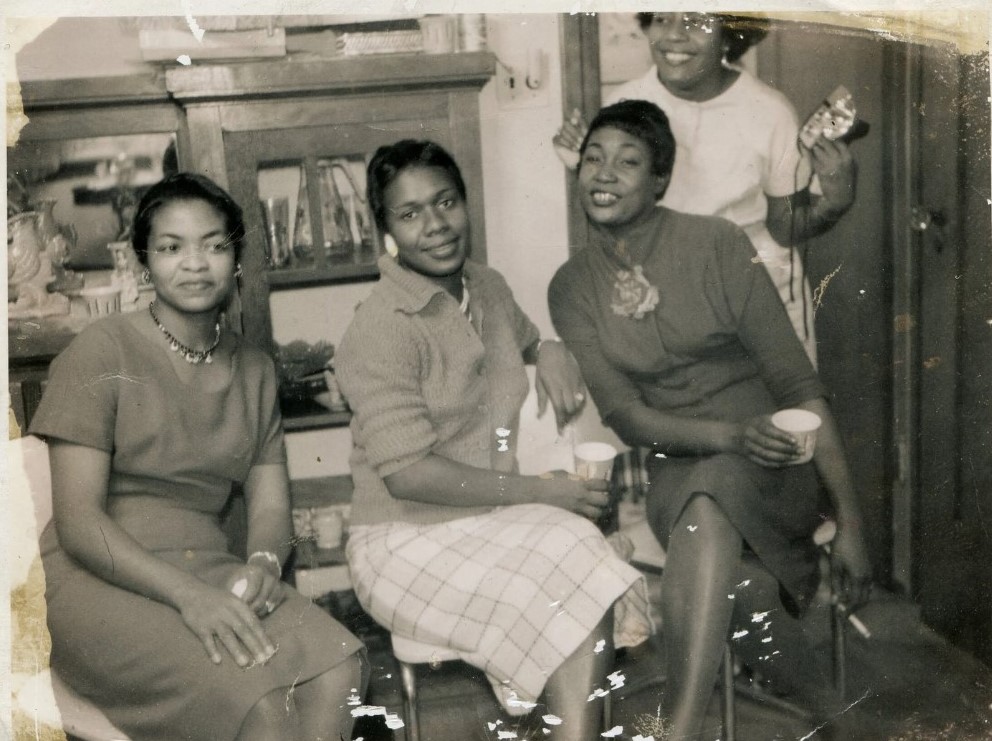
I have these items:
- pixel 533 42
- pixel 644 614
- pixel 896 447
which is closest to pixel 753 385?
pixel 896 447

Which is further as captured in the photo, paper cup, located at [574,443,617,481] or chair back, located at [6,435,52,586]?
paper cup, located at [574,443,617,481]

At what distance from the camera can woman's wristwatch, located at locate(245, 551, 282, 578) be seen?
1.36 metres

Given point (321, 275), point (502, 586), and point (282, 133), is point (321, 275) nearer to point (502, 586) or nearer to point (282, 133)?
point (282, 133)

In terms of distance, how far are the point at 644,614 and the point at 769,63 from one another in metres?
0.87

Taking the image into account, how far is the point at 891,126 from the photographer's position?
4.83 ft

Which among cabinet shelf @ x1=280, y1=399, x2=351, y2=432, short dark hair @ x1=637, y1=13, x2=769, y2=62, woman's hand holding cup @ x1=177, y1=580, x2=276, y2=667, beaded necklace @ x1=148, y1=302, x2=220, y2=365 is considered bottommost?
woman's hand holding cup @ x1=177, y1=580, x2=276, y2=667

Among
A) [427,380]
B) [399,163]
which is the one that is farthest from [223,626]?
[399,163]

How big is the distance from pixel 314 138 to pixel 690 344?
2.13 ft

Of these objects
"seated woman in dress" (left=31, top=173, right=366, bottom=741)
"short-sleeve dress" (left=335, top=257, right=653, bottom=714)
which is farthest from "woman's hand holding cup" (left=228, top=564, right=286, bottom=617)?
"short-sleeve dress" (left=335, top=257, right=653, bottom=714)

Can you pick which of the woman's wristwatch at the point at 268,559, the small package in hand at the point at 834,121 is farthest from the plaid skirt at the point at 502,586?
the small package in hand at the point at 834,121

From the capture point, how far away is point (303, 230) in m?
1.40

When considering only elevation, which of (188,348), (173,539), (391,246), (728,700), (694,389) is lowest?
(728,700)

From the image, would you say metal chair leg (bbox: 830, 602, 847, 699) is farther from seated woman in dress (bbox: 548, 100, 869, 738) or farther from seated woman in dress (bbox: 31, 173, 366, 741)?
seated woman in dress (bbox: 31, 173, 366, 741)

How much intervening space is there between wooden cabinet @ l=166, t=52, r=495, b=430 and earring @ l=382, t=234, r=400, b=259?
0.5 inches
